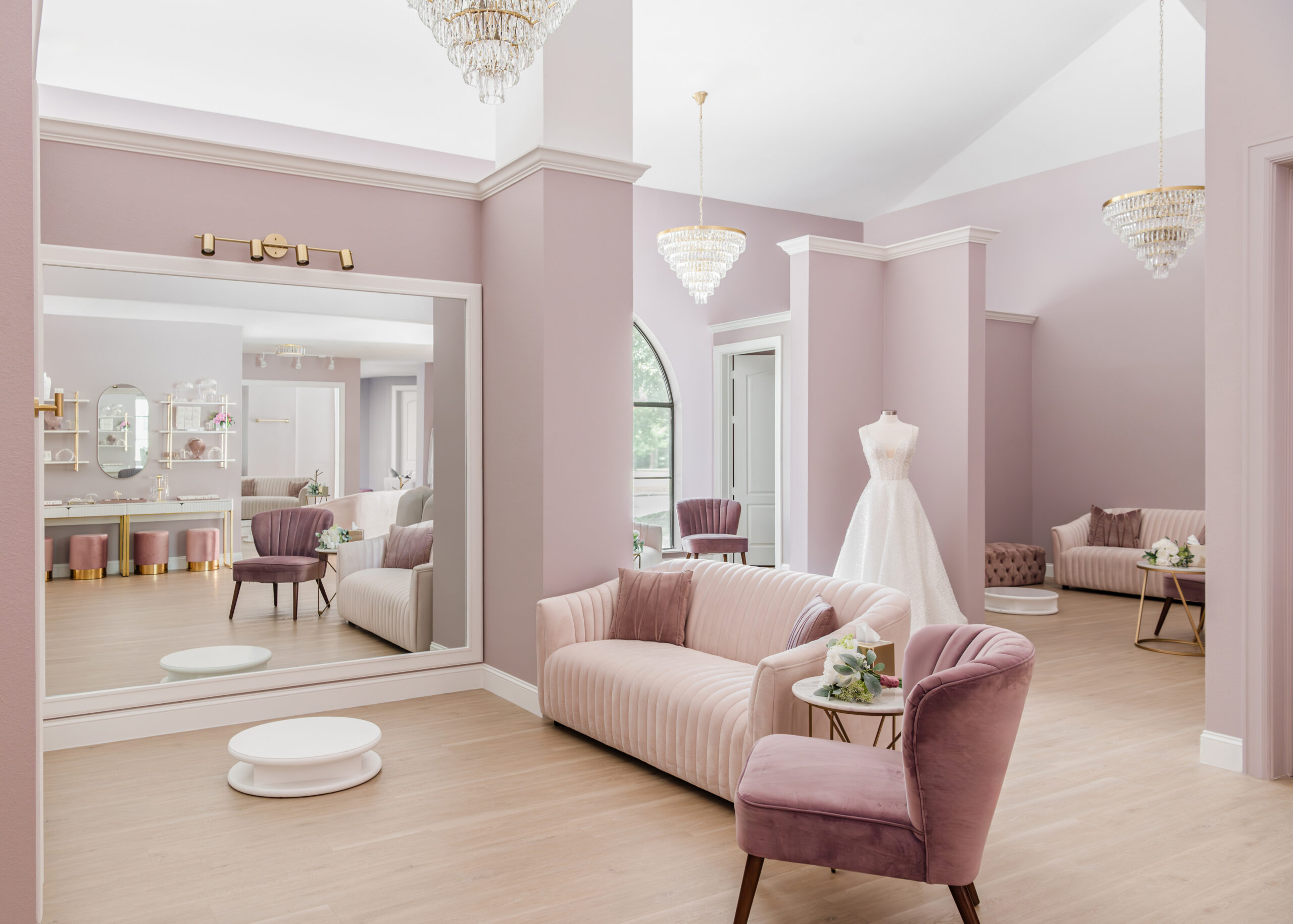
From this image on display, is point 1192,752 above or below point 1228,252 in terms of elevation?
below

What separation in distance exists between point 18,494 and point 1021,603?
6.98 metres

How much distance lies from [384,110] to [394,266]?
3.33m

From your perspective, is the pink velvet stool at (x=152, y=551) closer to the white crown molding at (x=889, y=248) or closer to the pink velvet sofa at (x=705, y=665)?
the pink velvet sofa at (x=705, y=665)

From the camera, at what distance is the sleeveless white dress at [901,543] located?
19.5 ft

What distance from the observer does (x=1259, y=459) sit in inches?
140

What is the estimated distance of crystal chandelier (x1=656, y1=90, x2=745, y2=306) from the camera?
7570 mm

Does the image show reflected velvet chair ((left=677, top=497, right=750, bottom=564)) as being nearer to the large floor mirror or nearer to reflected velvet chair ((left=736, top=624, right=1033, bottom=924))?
the large floor mirror

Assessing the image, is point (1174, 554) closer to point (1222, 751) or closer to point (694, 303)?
point (1222, 751)

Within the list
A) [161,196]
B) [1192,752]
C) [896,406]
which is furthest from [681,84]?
[1192,752]

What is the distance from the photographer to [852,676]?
110 inches

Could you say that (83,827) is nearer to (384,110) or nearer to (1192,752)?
(1192,752)


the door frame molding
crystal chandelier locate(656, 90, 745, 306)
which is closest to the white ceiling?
crystal chandelier locate(656, 90, 745, 306)

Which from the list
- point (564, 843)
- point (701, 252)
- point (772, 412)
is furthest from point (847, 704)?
point (772, 412)

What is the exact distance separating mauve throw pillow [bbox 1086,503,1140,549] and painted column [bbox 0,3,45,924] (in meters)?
8.61
